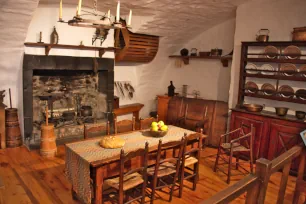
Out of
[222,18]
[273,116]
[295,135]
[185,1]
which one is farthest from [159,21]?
[295,135]

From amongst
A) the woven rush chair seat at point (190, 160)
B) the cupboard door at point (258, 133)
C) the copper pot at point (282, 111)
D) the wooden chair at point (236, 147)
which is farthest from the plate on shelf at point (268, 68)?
the woven rush chair seat at point (190, 160)

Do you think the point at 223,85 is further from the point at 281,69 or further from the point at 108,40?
the point at 108,40

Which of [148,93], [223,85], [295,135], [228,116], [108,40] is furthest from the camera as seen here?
[148,93]

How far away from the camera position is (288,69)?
4.03 meters

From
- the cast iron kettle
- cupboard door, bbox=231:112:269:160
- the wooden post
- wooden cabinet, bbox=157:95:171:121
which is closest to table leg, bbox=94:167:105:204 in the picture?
the wooden post

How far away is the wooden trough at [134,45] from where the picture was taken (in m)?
5.22

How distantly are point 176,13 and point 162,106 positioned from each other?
221cm

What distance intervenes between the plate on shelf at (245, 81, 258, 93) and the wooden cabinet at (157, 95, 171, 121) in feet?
6.46

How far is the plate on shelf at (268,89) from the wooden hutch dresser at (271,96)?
0.05ft

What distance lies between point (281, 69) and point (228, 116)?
1.21 m

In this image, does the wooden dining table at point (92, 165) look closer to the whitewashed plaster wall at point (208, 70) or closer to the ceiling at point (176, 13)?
the ceiling at point (176, 13)

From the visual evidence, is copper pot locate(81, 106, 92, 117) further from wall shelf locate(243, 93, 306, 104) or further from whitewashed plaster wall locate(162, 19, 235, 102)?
wall shelf locate(243, 93, 306, 104)

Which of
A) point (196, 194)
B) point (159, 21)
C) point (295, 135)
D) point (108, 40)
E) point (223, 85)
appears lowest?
point (196, 194)

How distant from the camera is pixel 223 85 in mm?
5719
